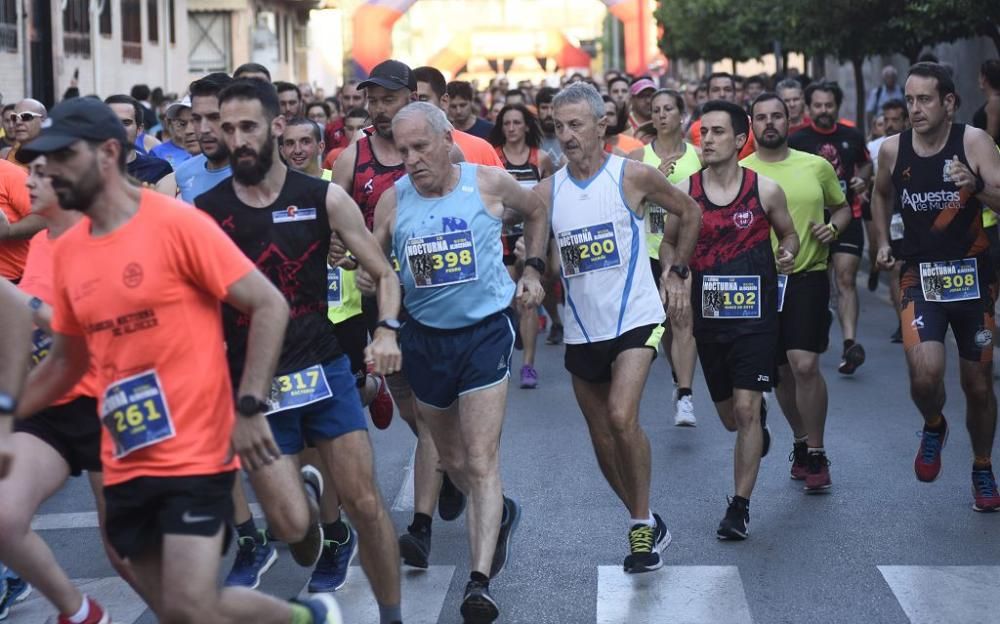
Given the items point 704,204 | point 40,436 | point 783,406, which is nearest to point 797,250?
point 704,204

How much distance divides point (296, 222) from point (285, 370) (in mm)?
531

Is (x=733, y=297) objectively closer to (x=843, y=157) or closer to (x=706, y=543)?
(x=706, y=543)

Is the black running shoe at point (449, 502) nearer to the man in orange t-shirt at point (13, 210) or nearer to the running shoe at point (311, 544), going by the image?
the running shoe at point (311, 544)

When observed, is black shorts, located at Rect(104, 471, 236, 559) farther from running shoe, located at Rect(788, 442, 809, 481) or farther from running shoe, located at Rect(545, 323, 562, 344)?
running shoe, located at Rect(545, 323, 562, 344)

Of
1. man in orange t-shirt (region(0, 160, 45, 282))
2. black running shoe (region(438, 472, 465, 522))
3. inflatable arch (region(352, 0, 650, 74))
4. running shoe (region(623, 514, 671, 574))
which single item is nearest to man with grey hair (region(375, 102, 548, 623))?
running shoe (region(623, 514, 671, 574))

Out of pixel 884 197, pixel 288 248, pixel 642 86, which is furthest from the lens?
pixel 642 86

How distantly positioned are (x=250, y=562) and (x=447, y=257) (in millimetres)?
1569

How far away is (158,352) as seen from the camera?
471 cm

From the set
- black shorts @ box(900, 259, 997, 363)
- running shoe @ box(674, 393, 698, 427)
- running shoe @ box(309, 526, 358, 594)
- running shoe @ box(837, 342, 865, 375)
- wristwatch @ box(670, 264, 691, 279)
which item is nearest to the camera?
running shoe @ box(309, 526, 358, 594)

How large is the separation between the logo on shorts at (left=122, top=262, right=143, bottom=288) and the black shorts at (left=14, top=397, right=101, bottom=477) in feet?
5.39

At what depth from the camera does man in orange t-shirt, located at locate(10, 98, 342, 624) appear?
184 inches

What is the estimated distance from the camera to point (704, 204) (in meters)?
8.11

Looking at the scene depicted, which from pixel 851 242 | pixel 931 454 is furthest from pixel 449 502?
pixel 851 242

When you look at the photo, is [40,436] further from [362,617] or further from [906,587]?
[906,587]
